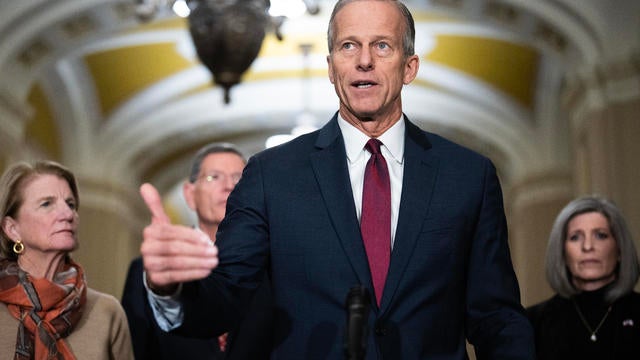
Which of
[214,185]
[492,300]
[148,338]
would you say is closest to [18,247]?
[148,338]

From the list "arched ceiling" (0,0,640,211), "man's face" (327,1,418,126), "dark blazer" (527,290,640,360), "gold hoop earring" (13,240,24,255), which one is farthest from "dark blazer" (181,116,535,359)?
"arched ceiling" (0,0,640,211)

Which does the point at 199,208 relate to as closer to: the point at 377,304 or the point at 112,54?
the point at 377,304

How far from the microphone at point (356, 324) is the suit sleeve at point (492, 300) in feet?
1.67

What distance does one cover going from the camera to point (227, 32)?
7785mm

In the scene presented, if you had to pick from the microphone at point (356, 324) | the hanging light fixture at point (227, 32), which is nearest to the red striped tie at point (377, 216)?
the microphone at point (356, 324)

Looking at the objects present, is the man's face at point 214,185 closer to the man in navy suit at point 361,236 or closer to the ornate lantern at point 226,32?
the man in navy suit at point 361,236

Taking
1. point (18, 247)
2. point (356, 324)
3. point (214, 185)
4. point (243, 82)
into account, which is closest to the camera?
point (356, 324)

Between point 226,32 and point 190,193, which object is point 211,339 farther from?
point 226,32

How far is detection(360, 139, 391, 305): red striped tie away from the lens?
2441mm

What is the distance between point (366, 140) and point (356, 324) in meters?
0.67

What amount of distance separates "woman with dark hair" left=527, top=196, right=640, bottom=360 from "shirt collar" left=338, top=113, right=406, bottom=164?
237cm

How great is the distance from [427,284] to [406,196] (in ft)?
0.69

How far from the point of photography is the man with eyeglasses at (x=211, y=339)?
425cm

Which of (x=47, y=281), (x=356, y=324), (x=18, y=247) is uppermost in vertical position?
(x=18, y=247)
